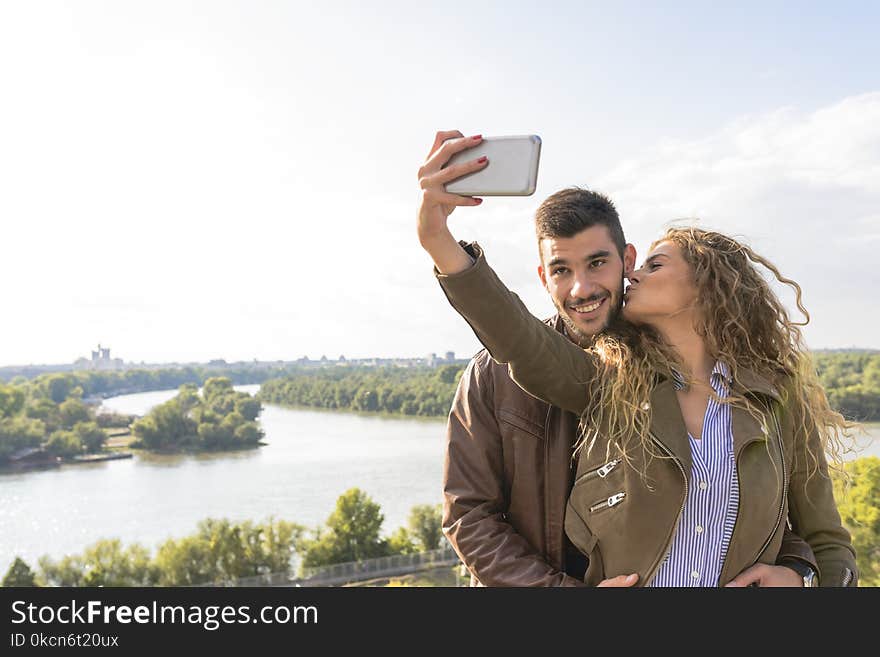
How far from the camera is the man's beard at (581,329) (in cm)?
116

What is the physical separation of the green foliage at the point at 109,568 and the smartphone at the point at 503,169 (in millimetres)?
16359

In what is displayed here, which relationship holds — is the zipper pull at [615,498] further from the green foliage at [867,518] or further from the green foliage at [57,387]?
the green foliage at [57,387]

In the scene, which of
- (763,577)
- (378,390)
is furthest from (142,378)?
(763,577)

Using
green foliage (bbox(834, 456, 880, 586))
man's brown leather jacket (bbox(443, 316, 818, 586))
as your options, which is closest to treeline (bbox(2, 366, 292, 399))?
green foliage (bbox(834, 456, 880, 586))

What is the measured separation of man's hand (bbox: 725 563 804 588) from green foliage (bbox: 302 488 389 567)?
600 inches

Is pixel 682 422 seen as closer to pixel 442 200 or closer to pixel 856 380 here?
pixel 442 200

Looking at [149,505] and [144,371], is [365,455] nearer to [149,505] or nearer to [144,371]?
[149,505]

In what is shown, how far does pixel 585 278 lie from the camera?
1152 millimetres

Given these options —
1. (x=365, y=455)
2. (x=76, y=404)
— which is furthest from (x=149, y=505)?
(x=76, y=404)

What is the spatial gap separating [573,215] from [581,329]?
0.52ft

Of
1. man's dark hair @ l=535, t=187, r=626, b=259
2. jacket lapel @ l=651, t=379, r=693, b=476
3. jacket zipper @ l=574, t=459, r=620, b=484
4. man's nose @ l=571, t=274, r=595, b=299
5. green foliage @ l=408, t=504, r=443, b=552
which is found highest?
man's dark hair @ l=535, t=187, r=626, b=259

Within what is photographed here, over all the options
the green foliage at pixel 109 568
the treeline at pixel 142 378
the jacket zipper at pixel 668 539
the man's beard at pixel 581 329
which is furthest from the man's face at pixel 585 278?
the treeline at pixel 142 378

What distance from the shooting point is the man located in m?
1.12

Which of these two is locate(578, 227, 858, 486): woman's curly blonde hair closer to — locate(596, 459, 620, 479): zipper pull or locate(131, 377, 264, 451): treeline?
locate(596, 459, 620, 479): zipper pull
